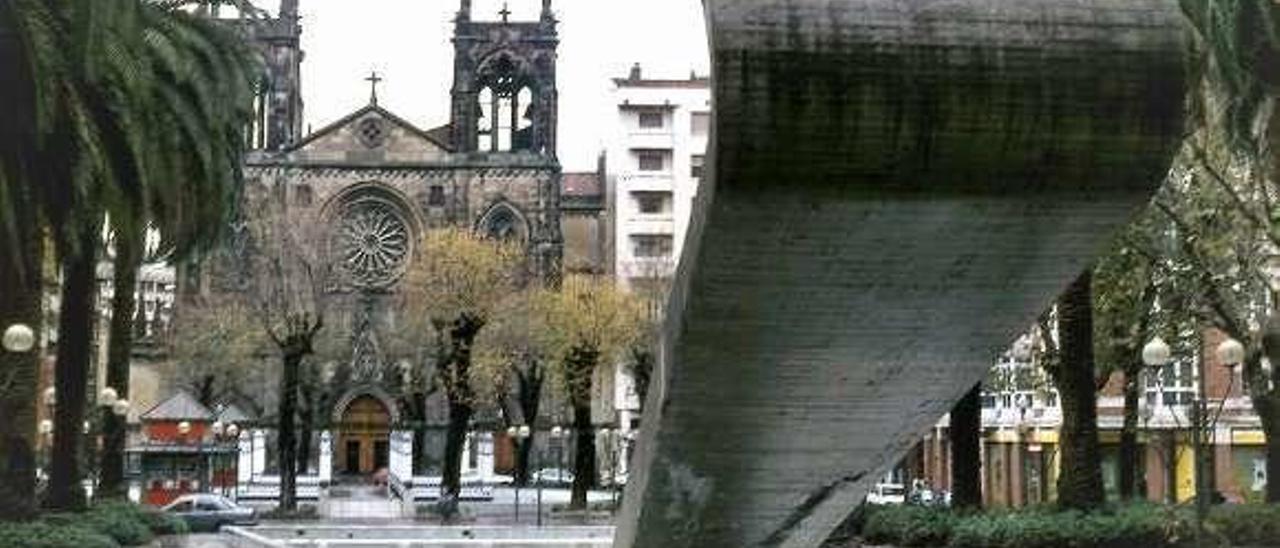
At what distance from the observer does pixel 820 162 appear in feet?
30.2

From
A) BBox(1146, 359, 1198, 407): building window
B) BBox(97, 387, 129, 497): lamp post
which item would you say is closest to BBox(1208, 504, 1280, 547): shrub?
BBox(97, 387, 129, 497): lamp post

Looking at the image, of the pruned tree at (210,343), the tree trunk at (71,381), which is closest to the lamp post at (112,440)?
the tree trunk at (71,381)

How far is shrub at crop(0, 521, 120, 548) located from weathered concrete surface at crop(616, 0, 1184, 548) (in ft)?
42.7

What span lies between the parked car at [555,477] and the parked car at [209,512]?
2626cm

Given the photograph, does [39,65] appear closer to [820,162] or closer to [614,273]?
[820,162]

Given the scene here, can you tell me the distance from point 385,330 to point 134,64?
61.6 m

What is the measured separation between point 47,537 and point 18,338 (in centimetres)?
256

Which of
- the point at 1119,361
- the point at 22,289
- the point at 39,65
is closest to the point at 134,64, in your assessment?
the point at 39,65

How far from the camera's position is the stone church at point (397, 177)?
Answer: 83000mm

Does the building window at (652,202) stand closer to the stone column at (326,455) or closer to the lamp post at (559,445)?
the lamp post at (559,445)

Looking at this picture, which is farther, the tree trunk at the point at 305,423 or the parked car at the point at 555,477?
the parked car at the point at 555,477

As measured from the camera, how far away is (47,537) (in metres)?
21.4

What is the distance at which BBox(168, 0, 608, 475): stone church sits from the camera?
83.0 m

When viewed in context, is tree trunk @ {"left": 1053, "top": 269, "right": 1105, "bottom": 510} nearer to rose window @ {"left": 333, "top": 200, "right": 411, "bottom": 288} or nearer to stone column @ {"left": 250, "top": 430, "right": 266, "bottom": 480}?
stone column @ {"left": 250, "top": 430, "right": 266, "bottom": 480}
